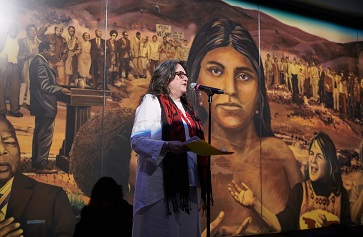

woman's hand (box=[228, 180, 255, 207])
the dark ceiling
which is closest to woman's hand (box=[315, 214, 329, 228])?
woman's hand (box=[228, 180, 255, 207])

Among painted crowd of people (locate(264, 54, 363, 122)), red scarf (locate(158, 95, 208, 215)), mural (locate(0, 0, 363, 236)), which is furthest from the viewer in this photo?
painted crowd of people (locate(264, 54, 363, 122))

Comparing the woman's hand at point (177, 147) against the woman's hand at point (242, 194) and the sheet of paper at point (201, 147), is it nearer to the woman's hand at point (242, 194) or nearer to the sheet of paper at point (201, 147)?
the sheet of paper at point (201, 147)

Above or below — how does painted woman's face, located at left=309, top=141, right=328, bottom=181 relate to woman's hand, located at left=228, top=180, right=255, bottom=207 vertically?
above

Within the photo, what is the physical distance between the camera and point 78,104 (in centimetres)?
497

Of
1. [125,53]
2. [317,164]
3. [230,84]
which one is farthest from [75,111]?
[317,164]

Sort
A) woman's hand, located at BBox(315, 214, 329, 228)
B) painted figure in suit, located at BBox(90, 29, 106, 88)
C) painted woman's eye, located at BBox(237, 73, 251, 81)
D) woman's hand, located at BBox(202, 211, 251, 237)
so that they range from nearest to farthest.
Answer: painted figure in suit, located at BBox(90, 29, 106, 88), woman's hand, located at BBox(202, 211, 251, 237), painted woman's eye, located at BBox(237, 73, 251, 81), woman's hand, located at BBox(315, 214, 329, 228)

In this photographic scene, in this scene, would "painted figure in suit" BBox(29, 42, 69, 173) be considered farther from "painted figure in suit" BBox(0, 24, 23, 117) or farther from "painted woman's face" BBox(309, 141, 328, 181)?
"painted woman's face" BBox(309, 141, 328, 181)

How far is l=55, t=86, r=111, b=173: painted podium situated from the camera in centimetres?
485

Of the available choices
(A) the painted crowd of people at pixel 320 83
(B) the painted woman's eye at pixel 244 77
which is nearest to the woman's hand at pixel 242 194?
(B) the painted woman's eye at pixel 244 77

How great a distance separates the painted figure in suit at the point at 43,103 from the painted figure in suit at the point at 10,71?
14cm

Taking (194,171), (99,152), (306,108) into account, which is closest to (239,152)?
(306,108)

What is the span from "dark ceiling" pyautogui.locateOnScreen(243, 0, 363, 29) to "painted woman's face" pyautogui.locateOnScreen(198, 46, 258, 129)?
92 cm

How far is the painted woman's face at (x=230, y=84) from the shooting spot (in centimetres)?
589

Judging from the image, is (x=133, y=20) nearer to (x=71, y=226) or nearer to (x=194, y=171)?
(x=71, y=226)
